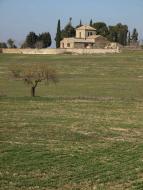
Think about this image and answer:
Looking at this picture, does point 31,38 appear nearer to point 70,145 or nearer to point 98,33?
point 98,33

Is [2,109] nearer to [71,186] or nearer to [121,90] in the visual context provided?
[71,186]

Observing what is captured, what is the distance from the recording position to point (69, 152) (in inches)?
513

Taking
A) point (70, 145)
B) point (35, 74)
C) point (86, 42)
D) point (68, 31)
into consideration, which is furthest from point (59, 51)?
point (70, 145)

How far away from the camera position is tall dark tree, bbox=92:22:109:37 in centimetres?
17375

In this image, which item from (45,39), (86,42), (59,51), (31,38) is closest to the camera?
(59,51)

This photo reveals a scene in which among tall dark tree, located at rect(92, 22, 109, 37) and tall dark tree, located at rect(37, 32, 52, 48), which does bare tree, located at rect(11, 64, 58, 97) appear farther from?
tall dark tree, located at rect(92, 22, 109, 37)

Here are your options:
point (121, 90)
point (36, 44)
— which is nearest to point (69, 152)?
point (121, 90)

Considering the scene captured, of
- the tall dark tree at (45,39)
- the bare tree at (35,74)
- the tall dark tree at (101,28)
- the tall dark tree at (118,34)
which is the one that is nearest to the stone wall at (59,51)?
the tall dark tree at (45,39)

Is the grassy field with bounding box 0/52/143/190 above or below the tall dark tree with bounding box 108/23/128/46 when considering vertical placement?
below

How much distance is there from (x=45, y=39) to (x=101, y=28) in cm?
1954

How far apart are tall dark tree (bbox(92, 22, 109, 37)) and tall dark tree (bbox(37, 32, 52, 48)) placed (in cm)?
1609

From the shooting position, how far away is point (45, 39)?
173m

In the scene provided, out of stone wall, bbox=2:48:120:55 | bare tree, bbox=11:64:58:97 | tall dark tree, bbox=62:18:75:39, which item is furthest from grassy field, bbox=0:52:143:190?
tall dark tree, bbox=62:18:75:39

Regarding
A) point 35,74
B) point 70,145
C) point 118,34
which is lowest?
point 35,74
